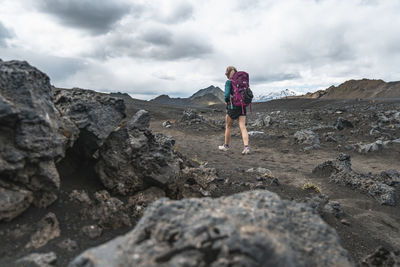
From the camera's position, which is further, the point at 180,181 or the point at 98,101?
the point at 180,181

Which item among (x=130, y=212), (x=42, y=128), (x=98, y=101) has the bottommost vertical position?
(x=130, y=212)

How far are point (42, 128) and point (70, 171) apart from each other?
4.27ft

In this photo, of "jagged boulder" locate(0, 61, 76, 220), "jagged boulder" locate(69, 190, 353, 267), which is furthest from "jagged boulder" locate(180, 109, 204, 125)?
"jagged boulder" locate(69, 190, 353, 267)

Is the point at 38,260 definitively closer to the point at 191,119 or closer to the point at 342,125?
the point at 342,125

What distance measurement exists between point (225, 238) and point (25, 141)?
3.08m

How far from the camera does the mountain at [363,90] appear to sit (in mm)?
72675

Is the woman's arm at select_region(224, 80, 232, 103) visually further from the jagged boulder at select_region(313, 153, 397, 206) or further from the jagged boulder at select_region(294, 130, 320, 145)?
the jagged boulder at select_region(294, 130, 320, 145)

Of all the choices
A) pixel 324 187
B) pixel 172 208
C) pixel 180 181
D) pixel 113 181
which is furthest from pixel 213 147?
pixel 172 208

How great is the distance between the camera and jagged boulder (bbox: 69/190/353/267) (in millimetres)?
2359

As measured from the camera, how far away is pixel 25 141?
3938mm

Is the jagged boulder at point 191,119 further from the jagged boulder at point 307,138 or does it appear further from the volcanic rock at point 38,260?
the volcanic rock at point 38,260

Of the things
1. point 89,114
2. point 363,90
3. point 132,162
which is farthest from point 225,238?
point 363,90

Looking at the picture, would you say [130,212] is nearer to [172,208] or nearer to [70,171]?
[70,171]

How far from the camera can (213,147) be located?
13789 millimetres
